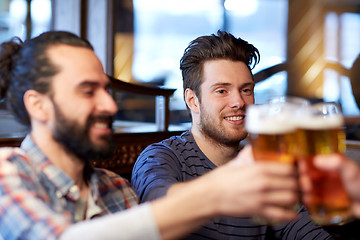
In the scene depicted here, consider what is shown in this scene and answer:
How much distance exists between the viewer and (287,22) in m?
7.26

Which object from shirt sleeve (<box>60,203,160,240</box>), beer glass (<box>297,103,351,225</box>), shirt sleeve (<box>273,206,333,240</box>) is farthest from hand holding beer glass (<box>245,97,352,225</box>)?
shirt sleeve (<box>273,206,333,240</box>)

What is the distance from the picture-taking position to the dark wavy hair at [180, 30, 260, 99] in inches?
79.0

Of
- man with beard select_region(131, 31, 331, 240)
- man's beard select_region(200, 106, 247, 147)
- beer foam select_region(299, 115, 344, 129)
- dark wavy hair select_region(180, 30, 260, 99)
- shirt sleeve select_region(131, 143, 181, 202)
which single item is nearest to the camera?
beer foam select_region(299, 115, 344, 129)

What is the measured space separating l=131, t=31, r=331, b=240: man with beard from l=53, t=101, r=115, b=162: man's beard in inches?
11.9

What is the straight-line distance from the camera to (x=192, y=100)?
6.92 ft

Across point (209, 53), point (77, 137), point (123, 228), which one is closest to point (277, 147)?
point (123, 228)

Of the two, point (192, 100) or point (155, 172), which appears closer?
point (155, 172)

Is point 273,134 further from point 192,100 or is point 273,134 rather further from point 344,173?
point 192,100

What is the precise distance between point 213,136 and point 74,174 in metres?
0.86

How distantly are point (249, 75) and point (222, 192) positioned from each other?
1289 millimetres

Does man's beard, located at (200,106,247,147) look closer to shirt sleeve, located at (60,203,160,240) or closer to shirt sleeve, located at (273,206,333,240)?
shirt sleeve, located at (273,206,333,240)

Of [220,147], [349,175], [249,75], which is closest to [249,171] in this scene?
[349,175]

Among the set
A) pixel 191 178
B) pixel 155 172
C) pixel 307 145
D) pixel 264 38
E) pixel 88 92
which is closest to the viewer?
pixel 307 145

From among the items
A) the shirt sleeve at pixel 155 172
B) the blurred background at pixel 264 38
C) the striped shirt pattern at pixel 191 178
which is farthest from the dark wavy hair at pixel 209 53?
the blurred background at pixel 264 38
